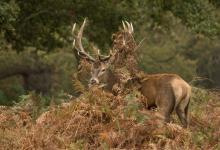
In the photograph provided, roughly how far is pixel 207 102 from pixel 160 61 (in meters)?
21.7

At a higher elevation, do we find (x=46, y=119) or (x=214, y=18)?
(x=214, y=18)

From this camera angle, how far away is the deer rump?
36.0 feet

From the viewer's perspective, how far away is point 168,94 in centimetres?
1101

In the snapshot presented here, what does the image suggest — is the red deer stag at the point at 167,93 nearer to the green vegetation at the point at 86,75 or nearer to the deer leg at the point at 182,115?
the deer leg at the point at 182,115

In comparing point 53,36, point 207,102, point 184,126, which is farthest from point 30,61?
point 184,126

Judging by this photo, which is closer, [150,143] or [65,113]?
[150,143]

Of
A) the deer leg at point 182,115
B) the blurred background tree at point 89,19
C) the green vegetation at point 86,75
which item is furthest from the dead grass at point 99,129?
the blurred background tree at point 89,19

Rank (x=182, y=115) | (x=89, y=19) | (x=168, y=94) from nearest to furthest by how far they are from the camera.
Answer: (x=168, y=94), (x=182, y=115), (x=89, y=19)

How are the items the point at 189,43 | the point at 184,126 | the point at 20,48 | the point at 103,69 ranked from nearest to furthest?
1. the point at 184,126
2. the point at 103,69
3. the point at 20,48
4. the point at 189,43

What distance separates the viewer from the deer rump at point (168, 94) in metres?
11.0

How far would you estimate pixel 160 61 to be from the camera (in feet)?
117

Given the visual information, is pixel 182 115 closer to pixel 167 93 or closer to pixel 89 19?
pixel 167 93

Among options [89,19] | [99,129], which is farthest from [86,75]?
[89,19]

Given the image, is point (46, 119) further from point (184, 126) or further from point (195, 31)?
point (195, 31)
